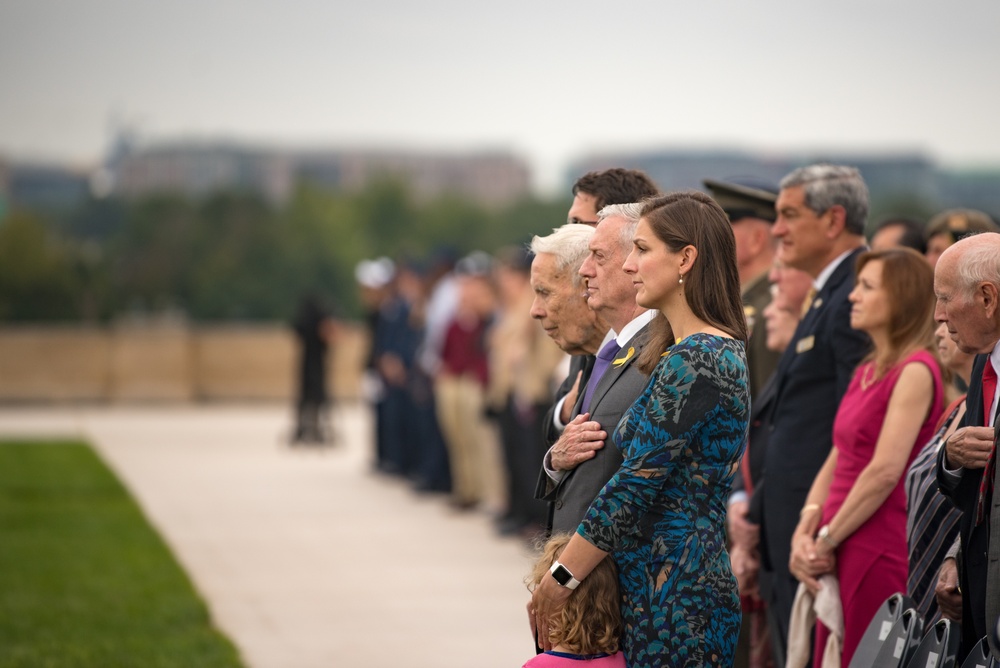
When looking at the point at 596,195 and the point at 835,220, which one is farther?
the point at 835,220

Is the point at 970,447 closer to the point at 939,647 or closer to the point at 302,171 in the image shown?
the point at 939,647

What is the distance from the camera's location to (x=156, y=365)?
27.2 metres

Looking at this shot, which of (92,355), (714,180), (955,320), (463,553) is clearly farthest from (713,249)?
(92,355)

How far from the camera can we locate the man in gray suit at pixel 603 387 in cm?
396

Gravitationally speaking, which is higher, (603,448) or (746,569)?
(603,448)

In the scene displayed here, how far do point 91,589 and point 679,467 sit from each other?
6568mm

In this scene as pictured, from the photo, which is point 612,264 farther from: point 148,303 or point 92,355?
point 148,303

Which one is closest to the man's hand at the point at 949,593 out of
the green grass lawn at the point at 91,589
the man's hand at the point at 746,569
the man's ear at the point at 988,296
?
the man's ear at the point at 988,296

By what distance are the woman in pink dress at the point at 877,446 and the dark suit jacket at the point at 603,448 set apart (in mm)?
1428

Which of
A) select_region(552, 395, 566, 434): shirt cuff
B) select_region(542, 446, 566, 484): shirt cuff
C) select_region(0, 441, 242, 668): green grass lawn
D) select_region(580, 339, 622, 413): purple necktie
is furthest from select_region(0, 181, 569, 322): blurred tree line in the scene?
select_region(542, 446, 566, 484): shirt cuff

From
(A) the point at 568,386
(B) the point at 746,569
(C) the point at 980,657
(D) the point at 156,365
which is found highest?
(A) the point at 568,386

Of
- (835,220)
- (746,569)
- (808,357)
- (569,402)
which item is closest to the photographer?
(569,402)

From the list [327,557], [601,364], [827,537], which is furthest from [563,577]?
[327,557]

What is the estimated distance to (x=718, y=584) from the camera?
3.79m
